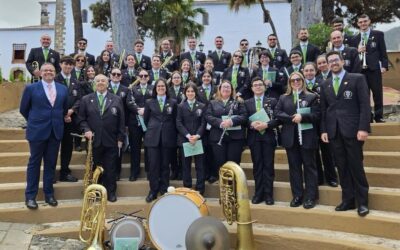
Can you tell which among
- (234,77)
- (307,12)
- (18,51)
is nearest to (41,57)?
(234,77)

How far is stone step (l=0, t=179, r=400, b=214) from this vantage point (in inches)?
220

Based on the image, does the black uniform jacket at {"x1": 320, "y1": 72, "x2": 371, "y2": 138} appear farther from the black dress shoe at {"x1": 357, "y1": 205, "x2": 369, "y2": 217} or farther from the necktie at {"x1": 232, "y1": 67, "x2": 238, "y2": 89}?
the necktie at {"x1": 232, "y1": 67, "x2": 238, "y2": 89}

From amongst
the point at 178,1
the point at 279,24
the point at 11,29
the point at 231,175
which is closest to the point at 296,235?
the point at 231,175

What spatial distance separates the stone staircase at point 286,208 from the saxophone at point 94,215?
609mm

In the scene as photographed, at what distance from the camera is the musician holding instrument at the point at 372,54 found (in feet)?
24.1

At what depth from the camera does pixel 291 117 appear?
5.88 meters

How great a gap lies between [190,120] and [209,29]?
40.7 meters

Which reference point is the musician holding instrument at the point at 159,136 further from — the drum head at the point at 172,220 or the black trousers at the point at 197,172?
the drum head at the point at 172,220

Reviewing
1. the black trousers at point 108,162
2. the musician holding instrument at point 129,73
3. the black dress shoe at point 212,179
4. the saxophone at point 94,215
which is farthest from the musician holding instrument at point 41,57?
the saxophone at point 94,215

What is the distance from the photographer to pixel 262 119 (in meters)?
6.13

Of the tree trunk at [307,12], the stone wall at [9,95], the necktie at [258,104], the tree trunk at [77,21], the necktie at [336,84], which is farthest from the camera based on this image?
the tree trunk at [77,21]

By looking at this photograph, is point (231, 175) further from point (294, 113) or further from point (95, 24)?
point (95, 24)

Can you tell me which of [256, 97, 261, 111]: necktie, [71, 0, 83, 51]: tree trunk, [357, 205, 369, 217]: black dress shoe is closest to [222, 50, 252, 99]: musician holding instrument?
[256, 97, 261, 111]: necktie

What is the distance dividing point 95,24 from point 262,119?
29.4 metres
